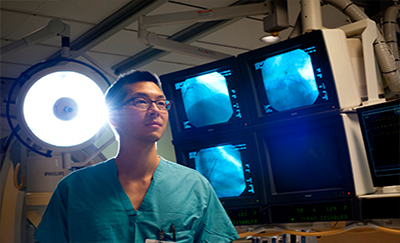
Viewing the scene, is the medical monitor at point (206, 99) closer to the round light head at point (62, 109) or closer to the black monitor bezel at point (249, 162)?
the black monitor bezel at point (249, 162)

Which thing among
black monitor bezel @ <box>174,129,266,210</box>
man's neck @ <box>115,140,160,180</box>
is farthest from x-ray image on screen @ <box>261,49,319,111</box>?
man's neck @ <box>115,140,160,180</box>

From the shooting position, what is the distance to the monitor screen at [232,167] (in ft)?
7.95

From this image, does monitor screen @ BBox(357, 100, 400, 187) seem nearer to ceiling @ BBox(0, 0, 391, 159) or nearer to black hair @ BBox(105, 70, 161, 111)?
black hair @ BBox(105, 70, 161, 111)

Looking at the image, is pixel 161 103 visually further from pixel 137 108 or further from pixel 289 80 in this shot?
pixel 289 80

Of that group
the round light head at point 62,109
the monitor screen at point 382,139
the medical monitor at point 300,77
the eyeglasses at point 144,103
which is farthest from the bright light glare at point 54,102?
the monitor screen at point 382,139

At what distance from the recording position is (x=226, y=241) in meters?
1.66

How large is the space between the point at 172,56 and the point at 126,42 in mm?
682

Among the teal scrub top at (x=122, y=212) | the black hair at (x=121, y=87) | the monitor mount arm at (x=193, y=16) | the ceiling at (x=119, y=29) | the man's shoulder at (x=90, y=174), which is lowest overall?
the teal scrub top at (x=122, y=212)

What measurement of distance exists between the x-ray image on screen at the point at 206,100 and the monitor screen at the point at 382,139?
0.75 metres

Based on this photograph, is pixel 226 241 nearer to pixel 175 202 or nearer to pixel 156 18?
pixel 175 202

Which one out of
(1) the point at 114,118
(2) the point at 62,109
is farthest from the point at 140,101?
(2) the point at 62,109

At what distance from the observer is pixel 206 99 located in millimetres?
2574

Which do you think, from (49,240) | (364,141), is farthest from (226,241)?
(364,141)

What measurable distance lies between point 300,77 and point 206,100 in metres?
0.57
